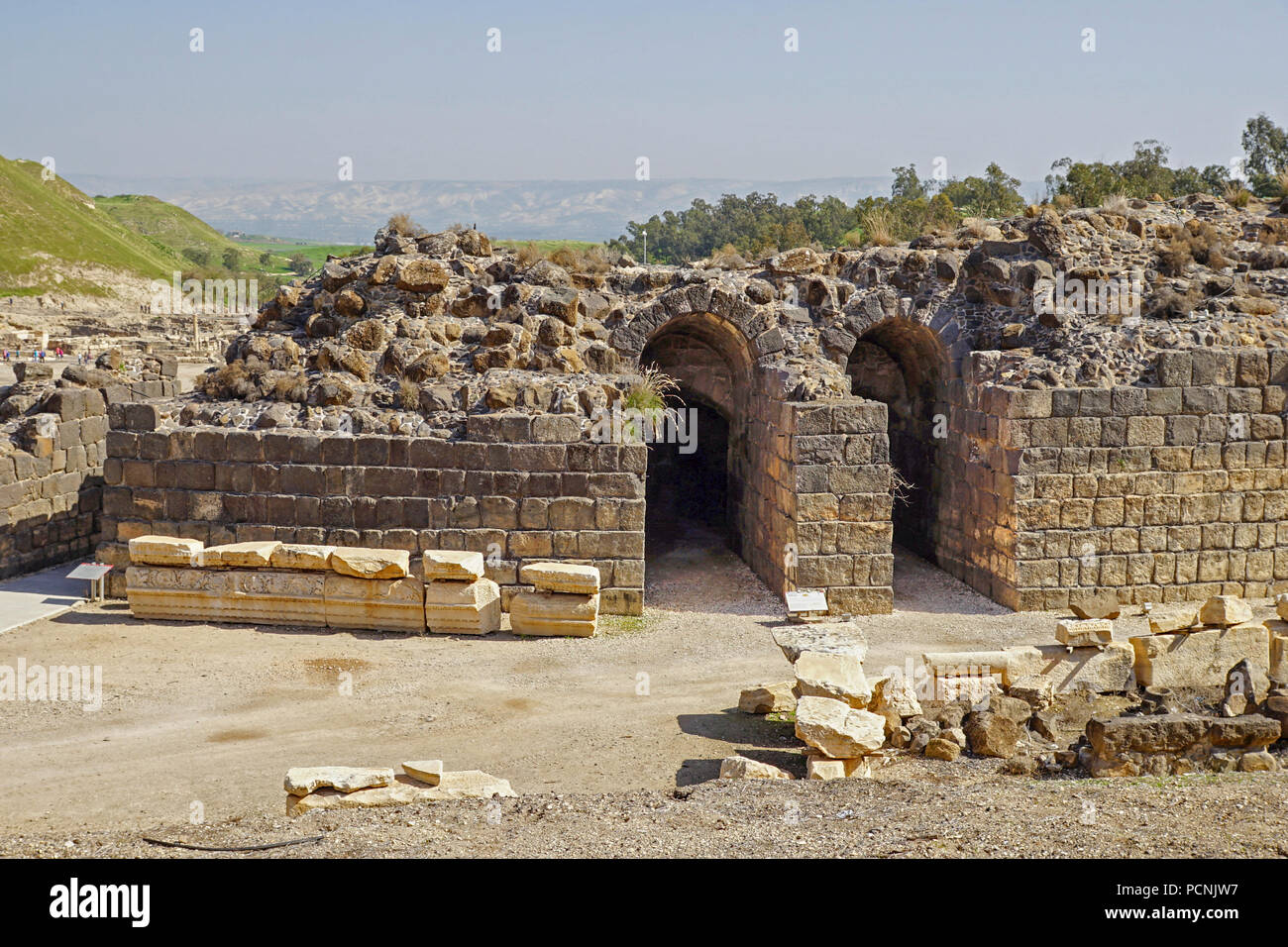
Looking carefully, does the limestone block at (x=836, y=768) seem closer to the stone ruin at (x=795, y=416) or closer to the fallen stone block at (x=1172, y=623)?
the fallen stone block at (x=1172, y=623)

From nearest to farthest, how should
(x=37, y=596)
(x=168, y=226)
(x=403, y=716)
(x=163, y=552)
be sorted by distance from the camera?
(x=403, y=716) < (x=163, y=552) < (x=37, y=596) < (x=168, y=226)

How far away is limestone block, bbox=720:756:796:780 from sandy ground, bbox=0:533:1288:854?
24cm

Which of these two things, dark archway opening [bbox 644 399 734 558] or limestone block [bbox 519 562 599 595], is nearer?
limestone block [bbox 519 562 599 595]

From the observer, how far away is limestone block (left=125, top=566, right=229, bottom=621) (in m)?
11.5

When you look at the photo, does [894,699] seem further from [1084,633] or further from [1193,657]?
[1193,657]

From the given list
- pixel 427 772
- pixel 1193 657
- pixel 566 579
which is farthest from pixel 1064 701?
pixel 427 772

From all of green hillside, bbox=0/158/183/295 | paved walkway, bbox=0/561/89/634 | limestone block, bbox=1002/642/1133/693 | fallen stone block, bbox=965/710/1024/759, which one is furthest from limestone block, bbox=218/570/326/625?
green hillside, bbox=0/158/183/295

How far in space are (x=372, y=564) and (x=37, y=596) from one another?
163 inches

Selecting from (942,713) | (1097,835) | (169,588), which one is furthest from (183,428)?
(1097,835)

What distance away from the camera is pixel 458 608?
36.8 ft

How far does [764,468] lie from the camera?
45.1 feet

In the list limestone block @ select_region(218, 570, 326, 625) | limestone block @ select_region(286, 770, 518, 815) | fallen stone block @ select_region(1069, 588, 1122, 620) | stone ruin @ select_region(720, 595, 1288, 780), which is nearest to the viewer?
limestone block @ select_region(286, 770, 518, 815)

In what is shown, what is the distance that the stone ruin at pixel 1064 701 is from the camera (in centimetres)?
816

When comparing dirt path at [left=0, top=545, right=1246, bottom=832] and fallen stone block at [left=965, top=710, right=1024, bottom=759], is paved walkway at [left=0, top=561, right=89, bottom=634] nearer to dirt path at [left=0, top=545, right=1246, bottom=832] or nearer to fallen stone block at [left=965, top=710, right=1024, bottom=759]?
dirt path at [left=0, top=545, right=1246, bottom=832]
